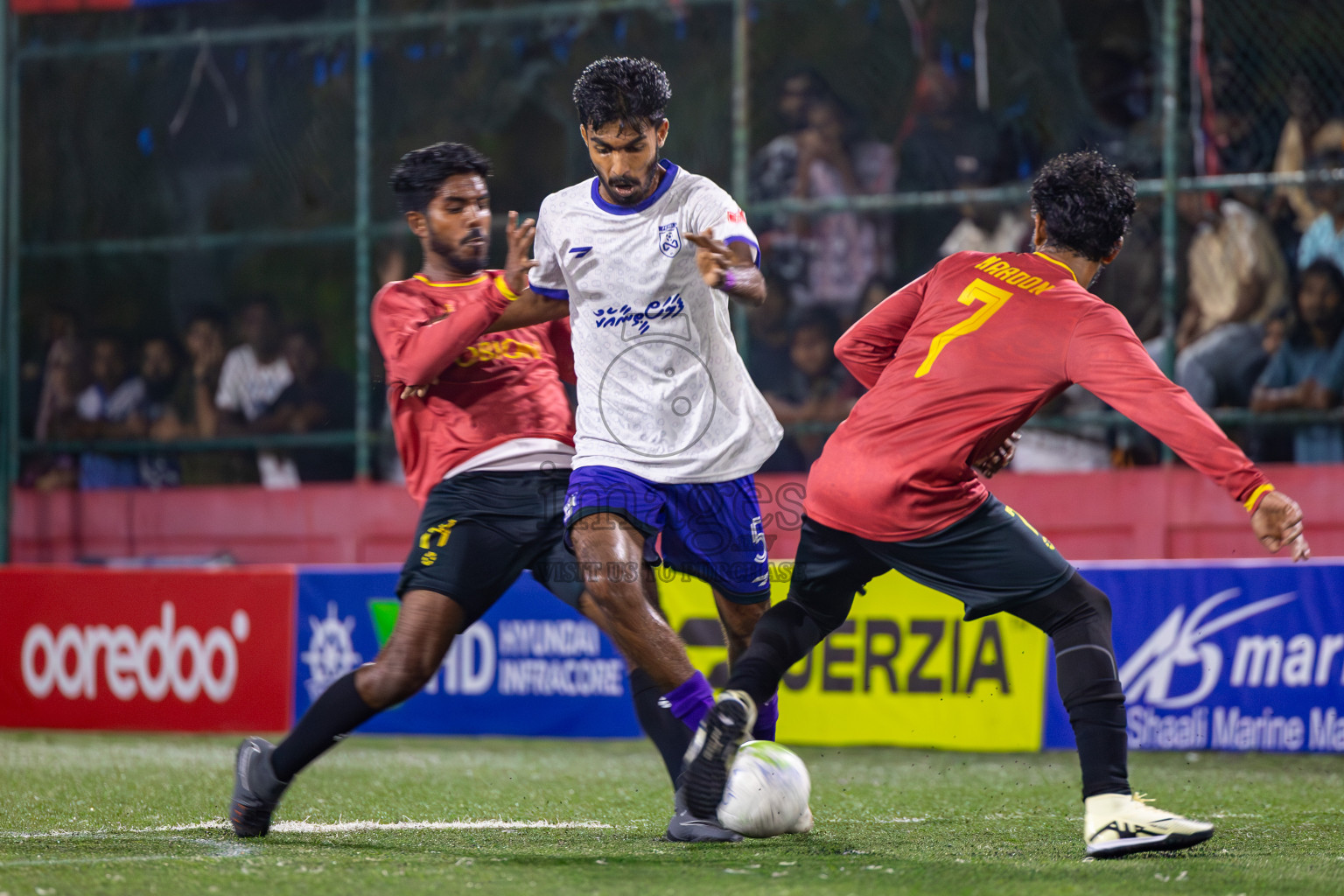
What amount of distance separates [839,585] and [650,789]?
218 centimetres

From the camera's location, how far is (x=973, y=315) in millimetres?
4344

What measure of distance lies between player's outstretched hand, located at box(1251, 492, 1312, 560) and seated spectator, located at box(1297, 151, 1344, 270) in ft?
21.2

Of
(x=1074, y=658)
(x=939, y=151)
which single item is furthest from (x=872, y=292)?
(x=1074, y=658)

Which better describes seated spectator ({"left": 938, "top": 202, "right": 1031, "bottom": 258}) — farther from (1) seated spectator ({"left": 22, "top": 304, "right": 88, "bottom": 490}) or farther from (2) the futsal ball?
(1) seated spectator ({"left": 22, "top": 304, "right": 88, "bottom": 490})

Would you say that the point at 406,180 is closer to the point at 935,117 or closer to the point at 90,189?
the point at 935,117

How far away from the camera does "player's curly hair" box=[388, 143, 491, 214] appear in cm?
505

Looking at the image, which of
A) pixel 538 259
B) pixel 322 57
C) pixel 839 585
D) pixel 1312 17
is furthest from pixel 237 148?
pixel 839 585

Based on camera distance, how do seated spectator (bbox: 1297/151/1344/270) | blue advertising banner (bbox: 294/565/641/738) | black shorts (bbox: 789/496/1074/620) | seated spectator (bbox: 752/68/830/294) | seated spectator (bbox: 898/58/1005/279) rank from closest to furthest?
1. black shorts (bbox: 789/496/1074/620)
2. blue advertising banner (bbox: 294/565/641/738)
3. seated spectator (bbox: 1297/151/1344/270)
4. seated spectator (bbox: 898/58/1005/279)
5. seated spectator (bbox: 752/68/830/294)

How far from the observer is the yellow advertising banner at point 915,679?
8164 mm

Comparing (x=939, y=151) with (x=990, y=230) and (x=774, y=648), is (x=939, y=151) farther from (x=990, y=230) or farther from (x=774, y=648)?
(x=774, y=648)

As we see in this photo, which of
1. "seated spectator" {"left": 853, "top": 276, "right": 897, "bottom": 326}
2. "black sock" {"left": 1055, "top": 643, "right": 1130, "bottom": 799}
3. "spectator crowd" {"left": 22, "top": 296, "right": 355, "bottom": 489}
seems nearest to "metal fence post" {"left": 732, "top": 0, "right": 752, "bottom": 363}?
"seated spectator" {"left": 853, "top": 276, "right": 897, "bottom": 326}

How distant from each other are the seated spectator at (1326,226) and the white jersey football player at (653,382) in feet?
20.1

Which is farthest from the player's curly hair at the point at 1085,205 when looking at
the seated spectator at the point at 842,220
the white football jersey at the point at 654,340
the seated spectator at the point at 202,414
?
the seated spectator at the point at 202,414

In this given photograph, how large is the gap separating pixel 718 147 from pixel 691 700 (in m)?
7.81
